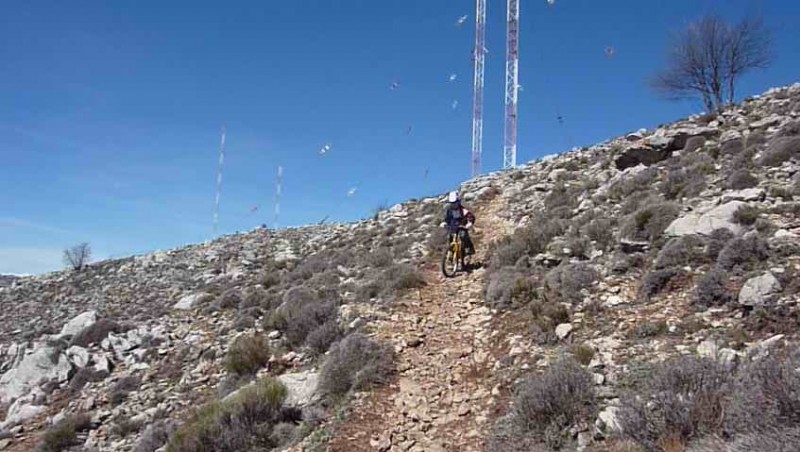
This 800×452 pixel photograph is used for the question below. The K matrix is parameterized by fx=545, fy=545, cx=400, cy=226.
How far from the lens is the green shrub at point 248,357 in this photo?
1085 cm

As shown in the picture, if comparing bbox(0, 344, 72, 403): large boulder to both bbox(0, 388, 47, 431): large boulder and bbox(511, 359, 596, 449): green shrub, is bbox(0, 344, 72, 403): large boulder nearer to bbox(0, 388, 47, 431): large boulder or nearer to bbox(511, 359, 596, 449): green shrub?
bbox(0, 388, 47, 431): large boulder

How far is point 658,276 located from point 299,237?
21689mm

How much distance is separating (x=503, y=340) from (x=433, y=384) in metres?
1.63

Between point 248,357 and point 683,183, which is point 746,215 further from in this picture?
point 248,357

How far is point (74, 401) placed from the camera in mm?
11695

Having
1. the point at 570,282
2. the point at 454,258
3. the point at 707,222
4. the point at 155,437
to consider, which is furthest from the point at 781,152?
the point at 155,437

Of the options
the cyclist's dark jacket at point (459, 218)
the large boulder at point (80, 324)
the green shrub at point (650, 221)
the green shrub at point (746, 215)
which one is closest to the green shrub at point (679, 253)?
the green shrub at point (746, 215)

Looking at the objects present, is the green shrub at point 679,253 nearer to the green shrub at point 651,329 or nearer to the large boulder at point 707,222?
the large boulder at point 707,222

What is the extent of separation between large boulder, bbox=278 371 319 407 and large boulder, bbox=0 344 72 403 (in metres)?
7.01

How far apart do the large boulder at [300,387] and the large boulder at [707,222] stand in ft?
25.2

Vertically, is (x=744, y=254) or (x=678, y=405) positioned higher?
(x=744, y=254)

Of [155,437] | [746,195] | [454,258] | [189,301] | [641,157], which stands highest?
[641,157]

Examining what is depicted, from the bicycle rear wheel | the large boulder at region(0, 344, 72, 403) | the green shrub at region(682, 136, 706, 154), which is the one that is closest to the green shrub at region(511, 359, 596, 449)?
the bicycle rear wheel

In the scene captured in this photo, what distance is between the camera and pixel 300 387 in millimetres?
8977
